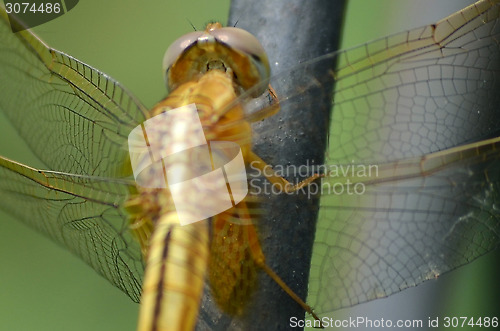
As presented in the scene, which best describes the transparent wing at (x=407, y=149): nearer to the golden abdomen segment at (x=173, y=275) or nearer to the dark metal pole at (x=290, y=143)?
the dark metal pole at (x=290, y=143)

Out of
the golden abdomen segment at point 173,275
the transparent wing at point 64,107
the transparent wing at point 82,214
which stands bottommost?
the golden abdomen segment at point 173,275

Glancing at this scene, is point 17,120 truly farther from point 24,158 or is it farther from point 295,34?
point 295,34

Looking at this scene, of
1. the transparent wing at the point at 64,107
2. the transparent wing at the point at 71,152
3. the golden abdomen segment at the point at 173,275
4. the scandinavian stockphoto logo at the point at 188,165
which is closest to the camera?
the golden abdomen segment at the point at 173,275

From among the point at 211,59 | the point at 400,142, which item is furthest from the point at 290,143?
the point at 211,59

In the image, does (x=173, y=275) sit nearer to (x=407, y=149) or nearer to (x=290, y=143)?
(x=290, y=143)

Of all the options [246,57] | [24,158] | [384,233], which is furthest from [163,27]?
[384,233]

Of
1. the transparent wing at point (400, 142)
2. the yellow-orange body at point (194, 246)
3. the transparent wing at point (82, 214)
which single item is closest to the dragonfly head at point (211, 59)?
the yellow-orange body at point (194, 246)
